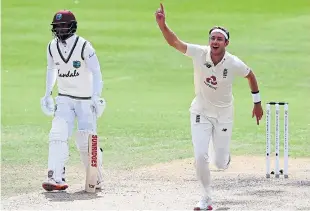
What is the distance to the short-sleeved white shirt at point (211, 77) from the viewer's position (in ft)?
35.8

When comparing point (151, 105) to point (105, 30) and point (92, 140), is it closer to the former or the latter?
point (92, 140)

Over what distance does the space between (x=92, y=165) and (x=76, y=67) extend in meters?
1.18

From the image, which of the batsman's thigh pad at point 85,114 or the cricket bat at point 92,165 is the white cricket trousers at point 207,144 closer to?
the cricket bat at point 92,165

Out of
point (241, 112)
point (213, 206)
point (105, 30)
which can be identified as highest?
point (105, 30)

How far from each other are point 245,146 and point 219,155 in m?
4.87

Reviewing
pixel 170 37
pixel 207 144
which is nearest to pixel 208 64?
pixel 170 37

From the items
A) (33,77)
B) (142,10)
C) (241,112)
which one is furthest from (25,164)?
(142,10)

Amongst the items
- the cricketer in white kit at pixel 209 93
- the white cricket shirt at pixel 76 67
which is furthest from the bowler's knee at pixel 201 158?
the white cricket shirt at pixel 76 67

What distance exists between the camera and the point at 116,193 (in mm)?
12047

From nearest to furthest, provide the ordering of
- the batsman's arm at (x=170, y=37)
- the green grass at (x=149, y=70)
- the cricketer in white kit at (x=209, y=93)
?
the batsman's arm at (x=170, y=37) → the cricketer in white kit at (x=209, y=93) → the green grass at (x=149, y=70)

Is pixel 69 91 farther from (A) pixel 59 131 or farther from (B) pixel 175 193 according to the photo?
(B) pixel 175 193

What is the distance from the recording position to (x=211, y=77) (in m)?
11.0

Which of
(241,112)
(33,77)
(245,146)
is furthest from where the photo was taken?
(33,77)

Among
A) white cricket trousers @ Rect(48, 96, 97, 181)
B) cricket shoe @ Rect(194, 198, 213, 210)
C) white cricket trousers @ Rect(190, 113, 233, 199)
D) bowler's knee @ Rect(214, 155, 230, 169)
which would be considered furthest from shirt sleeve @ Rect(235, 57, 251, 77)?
white cricket trousers @ Rect(48, 96, 97, 181)
